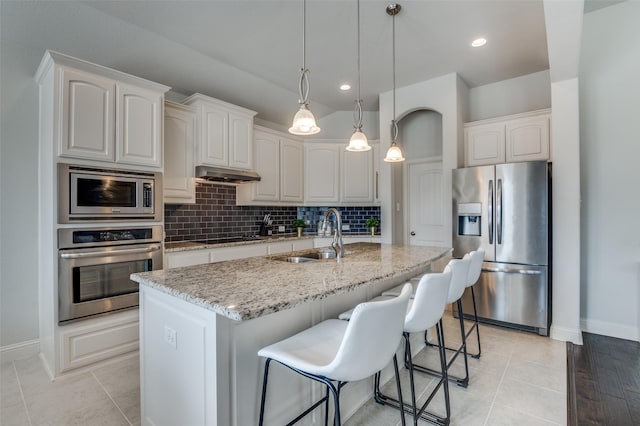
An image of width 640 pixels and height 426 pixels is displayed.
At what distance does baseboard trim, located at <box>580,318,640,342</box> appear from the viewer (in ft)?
9.93

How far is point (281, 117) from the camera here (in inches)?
191

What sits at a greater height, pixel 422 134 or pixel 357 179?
pixel 422 134

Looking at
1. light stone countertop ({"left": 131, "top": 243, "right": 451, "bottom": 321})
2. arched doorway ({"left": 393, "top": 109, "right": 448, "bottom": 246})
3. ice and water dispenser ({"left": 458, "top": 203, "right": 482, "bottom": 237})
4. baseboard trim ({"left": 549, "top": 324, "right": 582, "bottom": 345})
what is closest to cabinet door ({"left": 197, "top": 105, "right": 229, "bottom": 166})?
light stone countertop ({"left": 131, "top": 243, "right": 451, "bottom": 321})

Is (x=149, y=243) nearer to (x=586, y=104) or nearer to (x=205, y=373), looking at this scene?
(x=205, y=373)

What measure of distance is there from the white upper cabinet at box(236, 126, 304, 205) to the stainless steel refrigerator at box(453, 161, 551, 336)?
2.27 meters

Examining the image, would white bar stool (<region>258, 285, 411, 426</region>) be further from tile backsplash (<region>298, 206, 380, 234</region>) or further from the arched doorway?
tile backsplash (<region>298, 206, 380, 234</region>)

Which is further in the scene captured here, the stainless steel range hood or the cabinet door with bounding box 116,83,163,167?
the stainless steel range hood

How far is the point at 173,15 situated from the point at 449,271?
9.45ft

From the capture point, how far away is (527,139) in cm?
361

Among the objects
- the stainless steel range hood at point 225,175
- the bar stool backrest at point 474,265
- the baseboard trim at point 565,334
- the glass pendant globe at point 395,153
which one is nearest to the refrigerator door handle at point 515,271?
the baseboard trim at point 565,334

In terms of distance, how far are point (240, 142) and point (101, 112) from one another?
5.11ft

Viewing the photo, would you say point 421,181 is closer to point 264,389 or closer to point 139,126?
point 139,126

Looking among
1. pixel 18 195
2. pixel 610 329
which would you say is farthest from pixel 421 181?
pixel 18 195

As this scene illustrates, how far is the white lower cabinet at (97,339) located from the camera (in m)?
2.41
